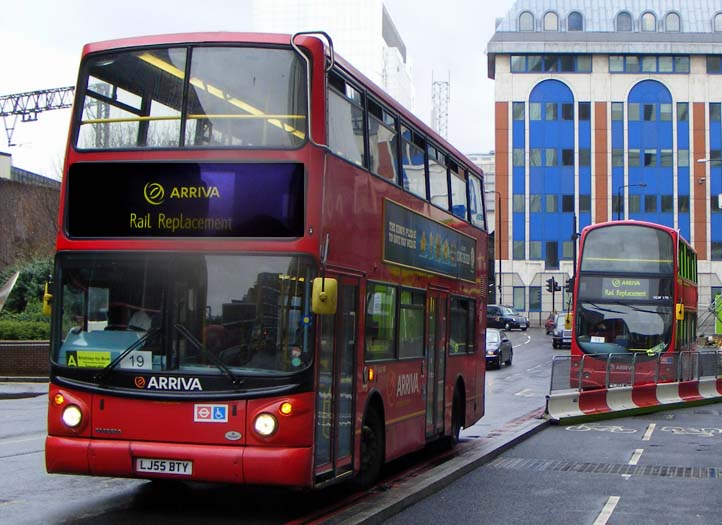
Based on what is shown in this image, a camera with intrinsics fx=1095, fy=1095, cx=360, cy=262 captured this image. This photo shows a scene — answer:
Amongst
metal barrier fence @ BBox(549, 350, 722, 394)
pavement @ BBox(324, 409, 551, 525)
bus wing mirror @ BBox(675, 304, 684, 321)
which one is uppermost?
bus wing mirror @ BBox(675, 304, 684, 321)

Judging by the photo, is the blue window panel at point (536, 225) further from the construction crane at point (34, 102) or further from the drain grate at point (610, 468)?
the drain grate at point (610, 468)

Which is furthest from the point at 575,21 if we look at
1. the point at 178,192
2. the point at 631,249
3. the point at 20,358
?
the point at 178,192

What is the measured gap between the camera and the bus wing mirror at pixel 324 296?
8.61m

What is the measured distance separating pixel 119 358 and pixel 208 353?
779mm

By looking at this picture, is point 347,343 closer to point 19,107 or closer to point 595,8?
point 19,107

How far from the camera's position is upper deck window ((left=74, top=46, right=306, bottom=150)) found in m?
9.21

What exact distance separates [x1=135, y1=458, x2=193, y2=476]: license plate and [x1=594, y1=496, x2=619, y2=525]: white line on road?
376 centimetres

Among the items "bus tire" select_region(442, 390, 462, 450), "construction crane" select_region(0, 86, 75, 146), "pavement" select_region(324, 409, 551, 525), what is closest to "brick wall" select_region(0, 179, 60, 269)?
"construction crane" select_region(0, 86, 75, 146)

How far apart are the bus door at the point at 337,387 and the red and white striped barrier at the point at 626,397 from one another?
9872 millimetres

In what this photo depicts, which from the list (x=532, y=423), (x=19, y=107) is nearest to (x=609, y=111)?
(x=19, y=107)

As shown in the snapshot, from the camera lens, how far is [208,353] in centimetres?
889

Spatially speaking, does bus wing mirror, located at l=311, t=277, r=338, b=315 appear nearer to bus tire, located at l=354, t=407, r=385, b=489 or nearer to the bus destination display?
the bus destination display

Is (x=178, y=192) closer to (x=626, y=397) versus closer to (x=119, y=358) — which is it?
(x=119, y=358)

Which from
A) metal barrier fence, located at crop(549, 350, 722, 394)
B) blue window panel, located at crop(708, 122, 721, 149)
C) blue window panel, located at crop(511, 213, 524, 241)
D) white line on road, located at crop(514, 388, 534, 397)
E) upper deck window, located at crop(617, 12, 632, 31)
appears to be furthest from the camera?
upper deck window, located at crop(617, 12, 632, 31)
